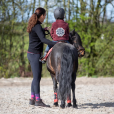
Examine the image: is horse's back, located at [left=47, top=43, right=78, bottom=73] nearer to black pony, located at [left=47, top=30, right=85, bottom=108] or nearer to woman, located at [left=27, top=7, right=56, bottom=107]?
black pony, located at [left=47, top=30, right=85, bottom=108]

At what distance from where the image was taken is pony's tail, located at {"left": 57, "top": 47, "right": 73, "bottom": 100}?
4.13 metres

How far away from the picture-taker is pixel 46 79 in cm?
926

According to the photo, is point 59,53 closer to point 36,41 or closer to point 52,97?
point 36,41

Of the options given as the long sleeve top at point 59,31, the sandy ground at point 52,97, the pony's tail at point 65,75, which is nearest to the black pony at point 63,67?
the pony's tail at point 65,75

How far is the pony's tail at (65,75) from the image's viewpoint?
4.13 meters

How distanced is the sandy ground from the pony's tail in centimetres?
41

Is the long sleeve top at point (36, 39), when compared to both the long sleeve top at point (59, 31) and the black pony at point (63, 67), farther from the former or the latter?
the black pony at point (63, 67)

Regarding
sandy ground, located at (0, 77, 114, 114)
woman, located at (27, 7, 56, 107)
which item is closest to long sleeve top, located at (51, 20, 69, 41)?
woman, located at (27, 7, 56, 107)

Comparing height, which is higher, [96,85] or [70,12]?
[70,12]

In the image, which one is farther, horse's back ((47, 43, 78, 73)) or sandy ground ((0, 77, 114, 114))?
sandy ground ((0, 77, 114, 114))

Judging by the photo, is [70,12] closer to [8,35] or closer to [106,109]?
[8,35]

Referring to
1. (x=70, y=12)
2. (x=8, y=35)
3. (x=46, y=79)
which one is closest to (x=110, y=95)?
(x=46, y=79)

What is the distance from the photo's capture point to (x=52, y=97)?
6309 mm

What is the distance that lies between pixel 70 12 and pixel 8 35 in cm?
278
